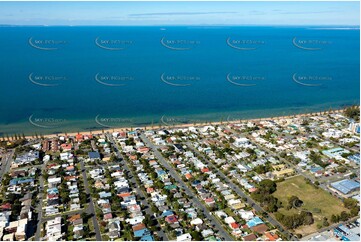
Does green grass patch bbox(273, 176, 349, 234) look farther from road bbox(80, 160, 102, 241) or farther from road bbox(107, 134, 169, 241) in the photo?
road bbox(80, 160, 102, 241)

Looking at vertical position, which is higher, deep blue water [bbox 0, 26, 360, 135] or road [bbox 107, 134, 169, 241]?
deep blue water [bbox 0, 26, 360, 135]

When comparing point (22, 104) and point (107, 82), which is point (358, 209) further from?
point (107, 82)

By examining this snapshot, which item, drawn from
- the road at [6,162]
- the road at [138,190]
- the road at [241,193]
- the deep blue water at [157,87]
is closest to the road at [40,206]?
the road at [6,162]

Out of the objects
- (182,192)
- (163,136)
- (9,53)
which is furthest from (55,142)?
(9,53)

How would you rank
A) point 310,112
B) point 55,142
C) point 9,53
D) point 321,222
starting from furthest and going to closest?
point 9,53, point 310,112, point 55,142, point 321,222

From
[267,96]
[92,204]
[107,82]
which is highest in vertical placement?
[107,82]

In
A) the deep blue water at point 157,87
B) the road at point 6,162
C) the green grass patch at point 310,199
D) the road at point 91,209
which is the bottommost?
the green grass patch at point 310,199

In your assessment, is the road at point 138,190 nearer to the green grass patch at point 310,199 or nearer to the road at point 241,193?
the road at point 241,193

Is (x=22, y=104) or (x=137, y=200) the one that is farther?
(x=22, y=104)

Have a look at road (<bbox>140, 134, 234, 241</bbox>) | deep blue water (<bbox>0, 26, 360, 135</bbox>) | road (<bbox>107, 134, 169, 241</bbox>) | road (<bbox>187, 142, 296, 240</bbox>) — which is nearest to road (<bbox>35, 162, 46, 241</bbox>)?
road (<bbox>107, 134, 169, 241</bbox>)
